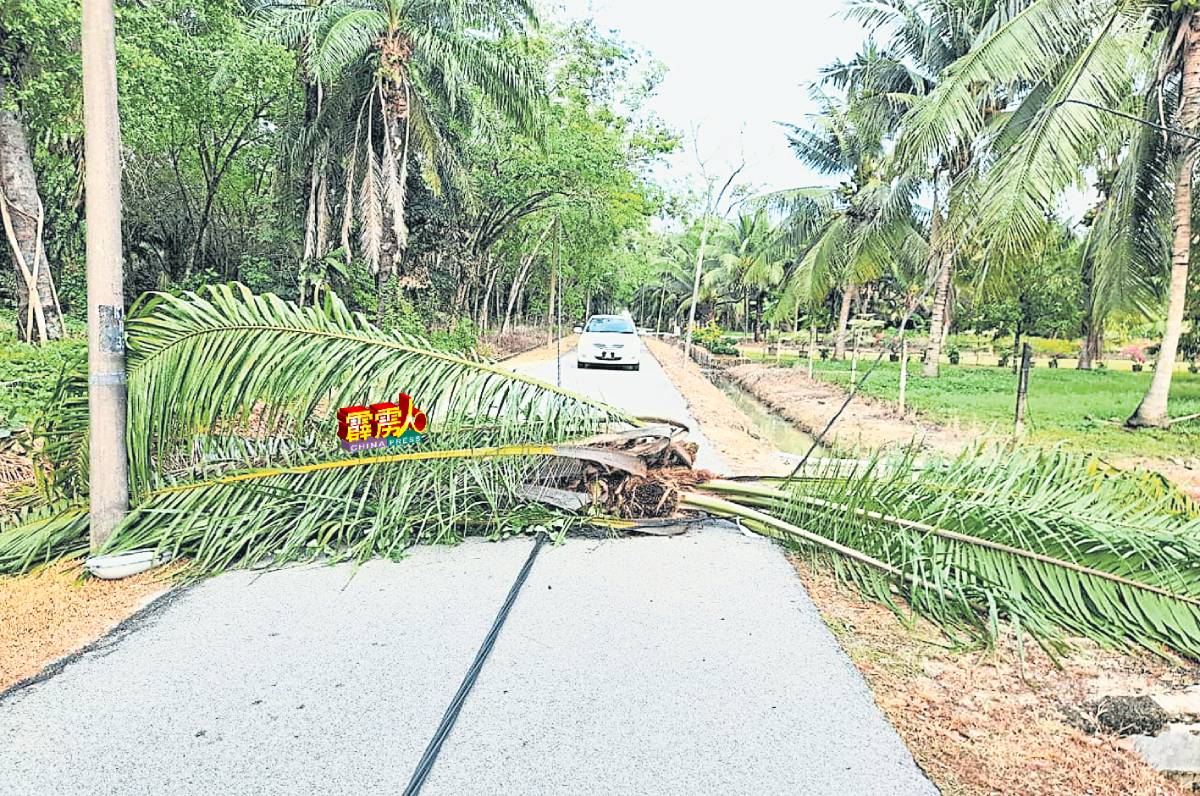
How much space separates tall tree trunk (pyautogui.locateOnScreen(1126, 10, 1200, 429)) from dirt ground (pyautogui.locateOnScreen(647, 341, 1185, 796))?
34.2 feet

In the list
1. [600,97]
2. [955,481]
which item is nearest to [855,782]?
[955,481]

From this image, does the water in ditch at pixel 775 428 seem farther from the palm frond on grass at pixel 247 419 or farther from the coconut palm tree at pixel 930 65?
the palm frond on grass at pixel 247 419

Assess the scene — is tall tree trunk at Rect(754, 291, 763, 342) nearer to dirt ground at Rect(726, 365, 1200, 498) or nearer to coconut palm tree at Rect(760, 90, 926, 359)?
coconut palm tree at Rect(760, 90, 926, 359)

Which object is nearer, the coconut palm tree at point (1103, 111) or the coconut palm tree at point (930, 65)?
the coconut palm tree at point (1103, 111)

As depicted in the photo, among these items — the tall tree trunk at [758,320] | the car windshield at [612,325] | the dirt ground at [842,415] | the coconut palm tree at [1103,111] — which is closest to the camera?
the coconut palm tree at [1103,111]

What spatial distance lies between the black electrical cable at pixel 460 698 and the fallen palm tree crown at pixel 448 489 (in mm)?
945

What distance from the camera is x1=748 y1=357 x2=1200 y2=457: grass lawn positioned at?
35.5 ft

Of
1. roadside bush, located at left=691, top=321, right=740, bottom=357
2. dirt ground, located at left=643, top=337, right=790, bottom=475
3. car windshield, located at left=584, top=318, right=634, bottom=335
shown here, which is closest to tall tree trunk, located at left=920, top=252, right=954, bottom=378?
dirt ground, located at left=643, top=337, right=790, bottom=475

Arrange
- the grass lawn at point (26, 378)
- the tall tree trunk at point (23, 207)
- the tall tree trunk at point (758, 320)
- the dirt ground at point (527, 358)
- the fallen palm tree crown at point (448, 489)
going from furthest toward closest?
the tall tree trunk at point (758, 320)
the dirt ground at point (527, 358)
the tall tree trunk at point (23, 207)
the grass lawn at point (26, 378)
the fallen palm tree crown at point (448, 489)

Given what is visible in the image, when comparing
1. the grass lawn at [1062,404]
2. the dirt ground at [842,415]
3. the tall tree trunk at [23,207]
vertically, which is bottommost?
the dirt ground at [842,415]

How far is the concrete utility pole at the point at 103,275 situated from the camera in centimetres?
439

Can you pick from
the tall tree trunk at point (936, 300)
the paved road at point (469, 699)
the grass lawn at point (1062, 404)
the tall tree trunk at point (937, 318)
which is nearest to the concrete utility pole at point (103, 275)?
the paved road at point (469, 699)

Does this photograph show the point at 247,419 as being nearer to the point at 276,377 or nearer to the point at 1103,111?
the point at 276,377

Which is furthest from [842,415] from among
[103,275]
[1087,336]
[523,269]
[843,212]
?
[523,269]
